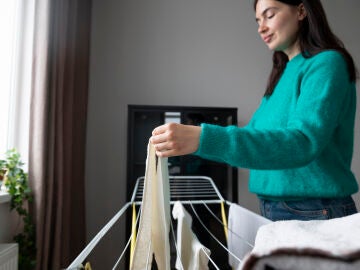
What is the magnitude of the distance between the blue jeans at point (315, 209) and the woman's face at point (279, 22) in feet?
1.49

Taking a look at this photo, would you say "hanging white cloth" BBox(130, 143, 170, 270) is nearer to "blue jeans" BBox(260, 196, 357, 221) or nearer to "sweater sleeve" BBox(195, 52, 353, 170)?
"sweater sleeve" BBox(195, 52, 353, 170)

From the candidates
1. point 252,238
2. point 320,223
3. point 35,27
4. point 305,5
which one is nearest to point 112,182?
point 35,27

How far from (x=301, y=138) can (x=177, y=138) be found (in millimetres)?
235

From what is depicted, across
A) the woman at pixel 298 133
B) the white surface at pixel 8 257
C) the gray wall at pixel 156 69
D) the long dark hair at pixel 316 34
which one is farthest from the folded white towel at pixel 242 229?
the gray wall at pixel 156 69

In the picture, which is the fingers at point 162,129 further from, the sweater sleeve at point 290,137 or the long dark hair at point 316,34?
the long dark hair at point 316,34

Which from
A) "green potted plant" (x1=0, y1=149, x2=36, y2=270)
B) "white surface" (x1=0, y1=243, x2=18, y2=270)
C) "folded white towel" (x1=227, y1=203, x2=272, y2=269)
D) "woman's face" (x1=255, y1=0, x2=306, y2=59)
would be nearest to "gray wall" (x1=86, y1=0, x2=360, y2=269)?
"green potted plant" (x1=0, y1=149, x2=36, y2=270)

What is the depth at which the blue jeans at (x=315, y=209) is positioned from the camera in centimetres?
64

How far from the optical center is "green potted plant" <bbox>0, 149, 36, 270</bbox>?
3.76 feet

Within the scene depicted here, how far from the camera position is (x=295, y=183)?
25.6 inches

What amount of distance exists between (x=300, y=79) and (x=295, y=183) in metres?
0.27

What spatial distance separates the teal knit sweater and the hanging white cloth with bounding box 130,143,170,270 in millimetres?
133

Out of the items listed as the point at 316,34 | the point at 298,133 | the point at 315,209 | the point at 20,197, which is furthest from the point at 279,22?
the point at 20,197

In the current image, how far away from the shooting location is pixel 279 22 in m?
0.73

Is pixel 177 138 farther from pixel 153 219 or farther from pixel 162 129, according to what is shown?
pixel 153 219
